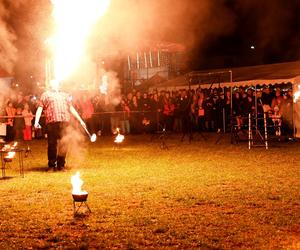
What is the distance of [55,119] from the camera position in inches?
487

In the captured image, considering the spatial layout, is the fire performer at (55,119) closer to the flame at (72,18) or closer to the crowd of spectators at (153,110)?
the flame at (72,18)

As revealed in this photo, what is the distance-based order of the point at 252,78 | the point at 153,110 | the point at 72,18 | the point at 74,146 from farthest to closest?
the point at 153,110 < the point at 252,78 < the point at 74,146 < the point at 72,18

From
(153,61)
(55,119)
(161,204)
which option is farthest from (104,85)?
(161,204)

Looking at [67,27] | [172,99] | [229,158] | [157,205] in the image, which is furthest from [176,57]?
[157,205]

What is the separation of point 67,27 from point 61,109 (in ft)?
15.7

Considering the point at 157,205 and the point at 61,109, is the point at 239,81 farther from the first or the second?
the point at 157,205

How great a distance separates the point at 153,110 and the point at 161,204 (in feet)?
50.3

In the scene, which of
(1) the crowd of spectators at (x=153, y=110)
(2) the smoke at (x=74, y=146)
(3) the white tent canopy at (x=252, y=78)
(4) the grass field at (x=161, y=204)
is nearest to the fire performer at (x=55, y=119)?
(2) the smoke at (x=74, y=146)

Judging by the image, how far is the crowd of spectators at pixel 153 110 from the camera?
21.6 meters

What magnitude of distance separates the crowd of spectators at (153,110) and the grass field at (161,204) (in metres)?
7.39

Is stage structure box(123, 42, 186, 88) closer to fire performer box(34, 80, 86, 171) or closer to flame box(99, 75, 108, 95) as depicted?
flame box(99, 75, 108, 95)

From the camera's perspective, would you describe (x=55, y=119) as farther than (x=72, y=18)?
No

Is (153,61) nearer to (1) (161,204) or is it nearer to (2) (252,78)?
(2) (252,78)

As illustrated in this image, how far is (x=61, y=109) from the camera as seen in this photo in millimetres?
12438
